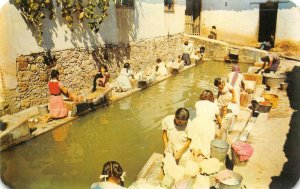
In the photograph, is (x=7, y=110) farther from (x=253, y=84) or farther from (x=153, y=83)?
(x=253, y=84)

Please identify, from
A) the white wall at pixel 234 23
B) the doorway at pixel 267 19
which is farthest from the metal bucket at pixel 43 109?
the doorway at pixel 267 19

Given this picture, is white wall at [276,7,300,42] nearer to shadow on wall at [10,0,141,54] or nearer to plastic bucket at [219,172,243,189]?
shadow on wall at [10,0,141,54]

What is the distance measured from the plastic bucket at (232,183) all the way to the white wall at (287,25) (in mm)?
18468

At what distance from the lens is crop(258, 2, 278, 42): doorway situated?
22.9 meters

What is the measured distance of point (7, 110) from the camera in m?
9.29

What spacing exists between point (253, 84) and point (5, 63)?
27.1ft

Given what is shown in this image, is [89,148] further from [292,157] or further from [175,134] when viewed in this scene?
[292,157]

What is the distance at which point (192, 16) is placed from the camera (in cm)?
2638


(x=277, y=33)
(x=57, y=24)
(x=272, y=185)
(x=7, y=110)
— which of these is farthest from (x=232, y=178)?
(x=277, y=33)

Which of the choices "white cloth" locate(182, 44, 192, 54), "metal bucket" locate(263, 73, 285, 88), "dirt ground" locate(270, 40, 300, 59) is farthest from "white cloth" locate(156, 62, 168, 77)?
"dirt ground" locate(270, 40, 300, 59)

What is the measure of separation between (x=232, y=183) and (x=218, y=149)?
0.73 metres

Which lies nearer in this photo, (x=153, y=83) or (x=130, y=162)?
(x=130, y=162)

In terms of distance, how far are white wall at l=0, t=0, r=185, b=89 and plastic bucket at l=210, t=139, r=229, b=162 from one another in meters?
5.10

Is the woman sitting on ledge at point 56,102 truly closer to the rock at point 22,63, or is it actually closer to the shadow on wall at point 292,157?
the rock at point 22,63
